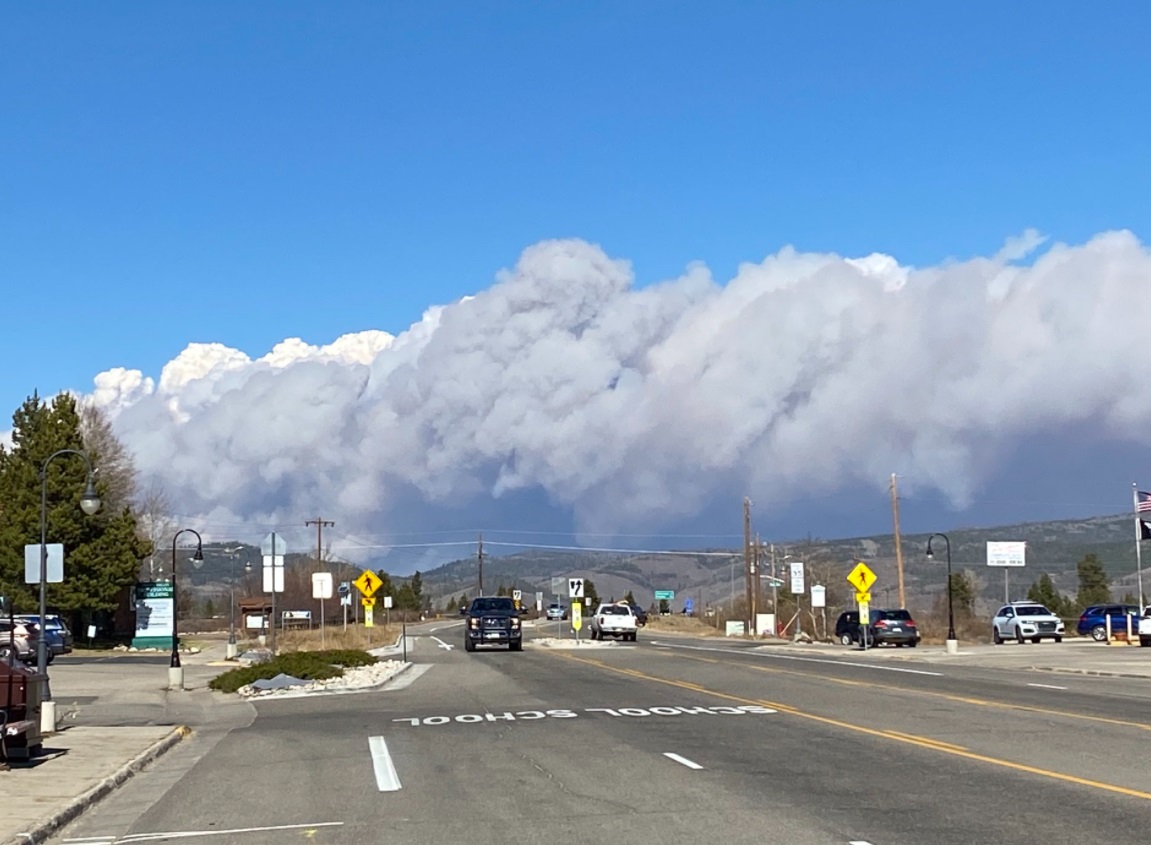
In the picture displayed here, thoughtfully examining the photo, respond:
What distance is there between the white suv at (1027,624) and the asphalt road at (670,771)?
32746 mm

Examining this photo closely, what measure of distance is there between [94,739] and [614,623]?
166 ft

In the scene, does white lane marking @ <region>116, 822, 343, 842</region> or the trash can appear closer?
white lane marking @ <region>116, 822, 343, 842</region>

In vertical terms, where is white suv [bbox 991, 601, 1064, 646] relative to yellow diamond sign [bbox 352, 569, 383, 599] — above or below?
below

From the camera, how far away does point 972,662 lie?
43469mm

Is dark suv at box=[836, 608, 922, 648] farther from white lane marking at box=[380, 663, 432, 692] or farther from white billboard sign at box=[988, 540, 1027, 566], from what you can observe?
white billboard sign at box=[988, 540, 1027, 566]

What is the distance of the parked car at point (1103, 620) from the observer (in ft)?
195

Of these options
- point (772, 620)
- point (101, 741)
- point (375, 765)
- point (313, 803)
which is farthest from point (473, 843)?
point (772, 620)

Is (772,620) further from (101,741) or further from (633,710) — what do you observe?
(101,741)

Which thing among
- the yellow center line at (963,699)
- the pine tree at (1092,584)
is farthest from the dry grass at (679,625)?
the yellow center line at (963,699)

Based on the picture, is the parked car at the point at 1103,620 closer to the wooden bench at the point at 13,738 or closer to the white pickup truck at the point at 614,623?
the white pickup truck at the point at 614,623

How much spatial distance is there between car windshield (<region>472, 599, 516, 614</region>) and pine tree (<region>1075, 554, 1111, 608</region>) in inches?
3396

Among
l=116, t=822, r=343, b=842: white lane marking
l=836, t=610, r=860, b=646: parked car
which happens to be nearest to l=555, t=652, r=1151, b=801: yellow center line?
l=116, t=822, r=343, b=842: white lane marking

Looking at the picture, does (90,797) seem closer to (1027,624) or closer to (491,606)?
(491,606)

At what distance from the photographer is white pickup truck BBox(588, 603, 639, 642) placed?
70625 millimetres
